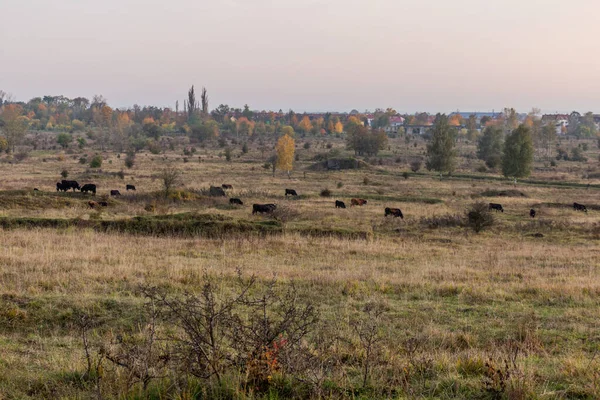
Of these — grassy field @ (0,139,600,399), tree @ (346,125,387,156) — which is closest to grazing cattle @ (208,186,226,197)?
grassy field @ (0,139,600,399)

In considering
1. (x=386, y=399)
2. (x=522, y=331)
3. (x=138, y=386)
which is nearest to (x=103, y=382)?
(x=138, y=386)

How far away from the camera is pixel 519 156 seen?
58.8 meters

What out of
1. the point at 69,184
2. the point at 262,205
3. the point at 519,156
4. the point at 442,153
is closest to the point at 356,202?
the point at 262,205

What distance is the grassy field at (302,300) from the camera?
5.58 metres

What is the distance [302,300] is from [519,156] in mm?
55132

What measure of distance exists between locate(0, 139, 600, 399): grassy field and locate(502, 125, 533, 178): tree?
2544 cm

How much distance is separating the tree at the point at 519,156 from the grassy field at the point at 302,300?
2544cm

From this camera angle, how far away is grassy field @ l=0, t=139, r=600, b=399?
18.3ft

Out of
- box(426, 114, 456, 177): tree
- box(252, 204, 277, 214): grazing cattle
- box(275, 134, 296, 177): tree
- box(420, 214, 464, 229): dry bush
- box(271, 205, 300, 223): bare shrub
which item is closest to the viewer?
box(271, 205, 300, 223): bare shrub

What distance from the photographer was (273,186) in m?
48.8

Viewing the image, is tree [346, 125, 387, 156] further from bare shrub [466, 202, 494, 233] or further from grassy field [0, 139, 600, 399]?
bare shrub [466, 202, 494, 233]

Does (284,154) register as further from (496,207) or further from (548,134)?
(548,134)

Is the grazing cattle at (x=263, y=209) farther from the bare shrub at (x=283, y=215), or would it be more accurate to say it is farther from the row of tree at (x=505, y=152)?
the row of tree at (x=505, y=152)

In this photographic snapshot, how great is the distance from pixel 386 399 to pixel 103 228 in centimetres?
1982
